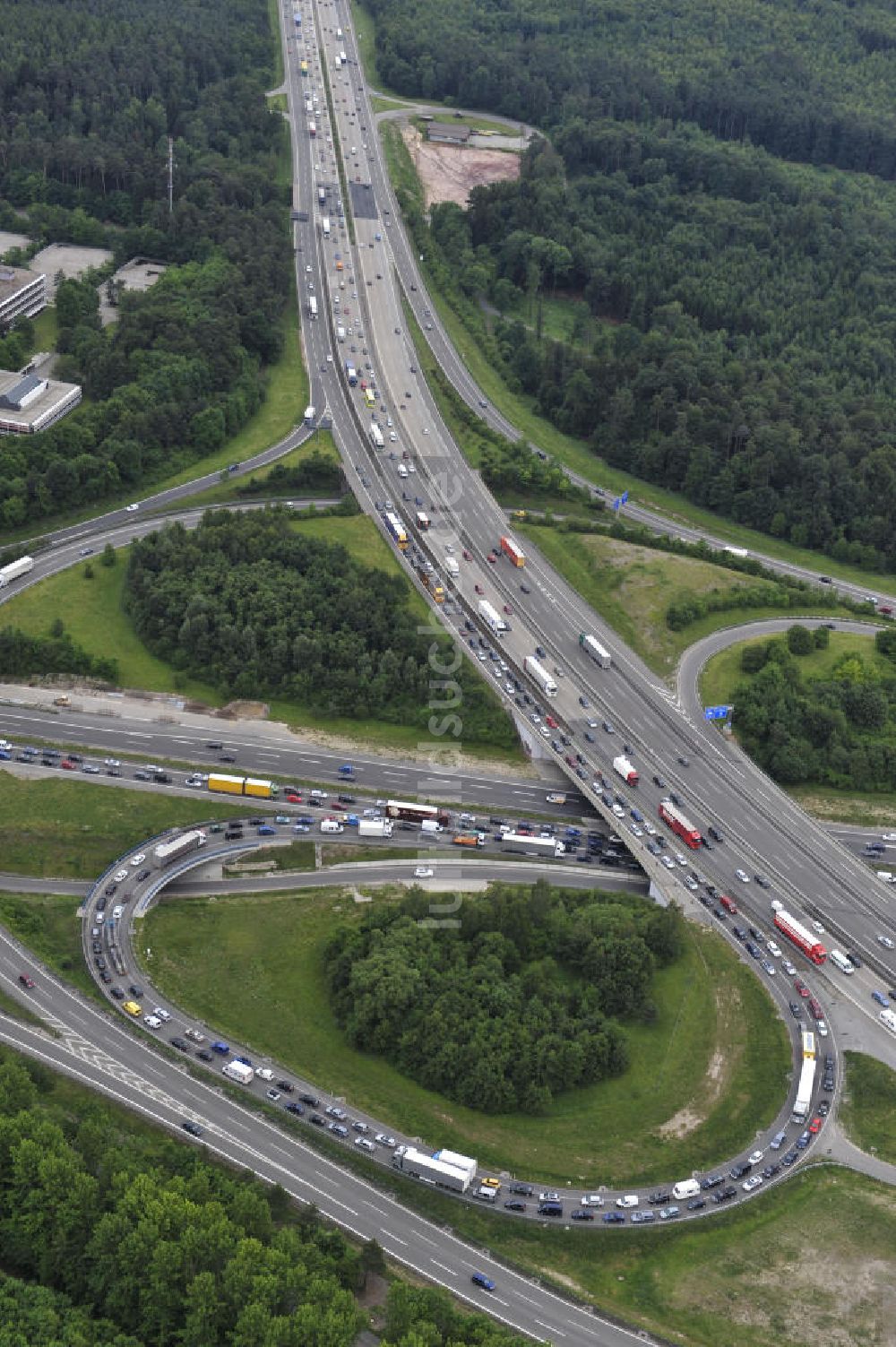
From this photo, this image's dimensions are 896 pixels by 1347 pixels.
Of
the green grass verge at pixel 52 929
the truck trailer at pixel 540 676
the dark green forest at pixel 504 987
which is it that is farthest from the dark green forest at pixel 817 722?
the green grass verge at pixel 52 929

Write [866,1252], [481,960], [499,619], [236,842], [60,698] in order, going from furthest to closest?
1. [499,619]
2. [60,698]
3. [236,842]
4. [481,960]
5. [866,1252]

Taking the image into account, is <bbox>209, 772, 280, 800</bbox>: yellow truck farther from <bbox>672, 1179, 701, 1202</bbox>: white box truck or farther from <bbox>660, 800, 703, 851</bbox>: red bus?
<bbox>672, 1179, 701, 1202</bbox>: white box truck

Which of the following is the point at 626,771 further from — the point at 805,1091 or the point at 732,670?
the point at 805,1091

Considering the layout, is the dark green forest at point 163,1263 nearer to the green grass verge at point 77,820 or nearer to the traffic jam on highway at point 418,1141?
the traffic jam on highway at point 418,1141

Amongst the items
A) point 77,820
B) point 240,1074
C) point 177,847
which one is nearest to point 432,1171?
point 240,1074

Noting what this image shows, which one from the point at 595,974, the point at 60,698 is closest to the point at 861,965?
the point at 595,974

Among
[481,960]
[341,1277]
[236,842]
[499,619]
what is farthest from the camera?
[499,619]

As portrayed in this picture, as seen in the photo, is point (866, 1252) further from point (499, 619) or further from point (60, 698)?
point (60, 698)
